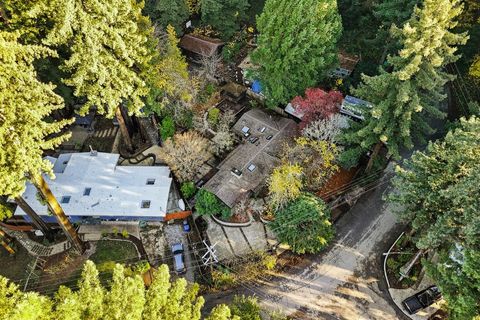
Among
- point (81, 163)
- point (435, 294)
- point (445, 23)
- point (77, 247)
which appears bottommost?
point (77, 247)

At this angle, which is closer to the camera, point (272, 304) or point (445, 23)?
point (445, 23)

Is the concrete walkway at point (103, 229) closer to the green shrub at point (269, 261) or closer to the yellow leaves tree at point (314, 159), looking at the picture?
the green shrub at point (269, 261)

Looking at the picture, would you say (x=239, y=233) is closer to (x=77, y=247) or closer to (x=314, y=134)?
(x=314, y=134)

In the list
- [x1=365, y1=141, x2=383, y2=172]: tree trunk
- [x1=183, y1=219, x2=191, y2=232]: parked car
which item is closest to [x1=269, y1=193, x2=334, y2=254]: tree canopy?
[x1=365, y1=141, x2=383, y2=172]: tree trunk

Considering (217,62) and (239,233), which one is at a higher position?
(217,62)

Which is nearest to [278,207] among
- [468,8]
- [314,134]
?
[314,134]

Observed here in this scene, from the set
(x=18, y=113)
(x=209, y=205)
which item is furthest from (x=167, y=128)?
(x=18, y=113)

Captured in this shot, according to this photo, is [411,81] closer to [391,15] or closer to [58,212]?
[391,15]

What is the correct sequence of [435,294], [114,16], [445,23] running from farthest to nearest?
[435,294], [114,16], [445,23]
